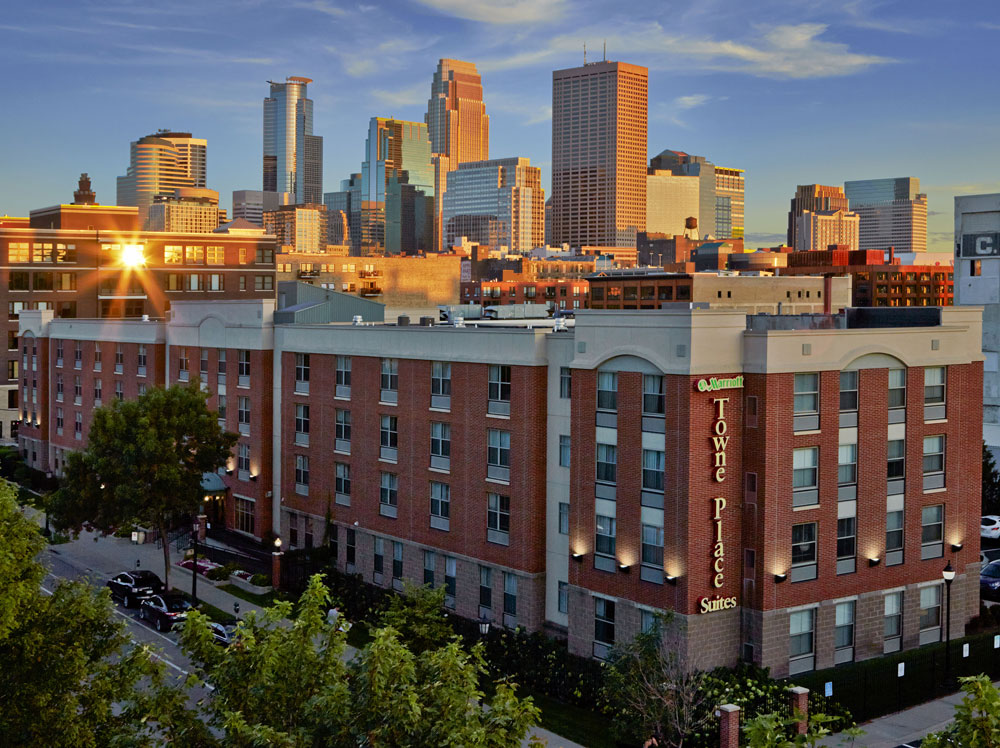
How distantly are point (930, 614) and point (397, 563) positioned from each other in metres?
24.2

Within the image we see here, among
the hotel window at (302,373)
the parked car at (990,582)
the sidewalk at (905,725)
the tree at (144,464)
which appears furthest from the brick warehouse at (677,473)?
the parked car at (990,582)

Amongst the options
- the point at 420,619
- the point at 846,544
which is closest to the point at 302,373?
the point at 420,619

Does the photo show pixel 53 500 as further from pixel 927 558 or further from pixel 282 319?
pixel 927 558

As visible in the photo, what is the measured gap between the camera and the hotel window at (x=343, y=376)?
59787 millimetres

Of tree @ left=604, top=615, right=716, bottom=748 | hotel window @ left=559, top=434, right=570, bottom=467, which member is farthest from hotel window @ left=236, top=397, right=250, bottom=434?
tree @ left=604, top=615, right=716, bottom=748

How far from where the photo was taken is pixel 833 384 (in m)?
43.7

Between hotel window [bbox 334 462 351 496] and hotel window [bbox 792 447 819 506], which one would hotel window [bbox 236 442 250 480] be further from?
hotel window [bbox 792 447 819 506]

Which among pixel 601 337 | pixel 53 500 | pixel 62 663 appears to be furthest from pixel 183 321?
pixel 62 663

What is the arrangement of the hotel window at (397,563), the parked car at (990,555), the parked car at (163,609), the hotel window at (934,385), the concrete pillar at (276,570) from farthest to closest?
the parked car at (990,555) → the concrete pillar at (276,570) → the hotel window at (397,563) → the parked car at (163,609) → the hotel window at (934,385)

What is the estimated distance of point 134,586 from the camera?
57344 mm

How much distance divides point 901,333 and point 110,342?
199 feet

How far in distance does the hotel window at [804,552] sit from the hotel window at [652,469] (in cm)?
534

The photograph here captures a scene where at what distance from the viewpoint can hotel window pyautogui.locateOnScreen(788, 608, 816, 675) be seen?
4288 centimetres

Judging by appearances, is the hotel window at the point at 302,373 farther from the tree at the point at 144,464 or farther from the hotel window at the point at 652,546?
the hotel window at the point at 652,546
